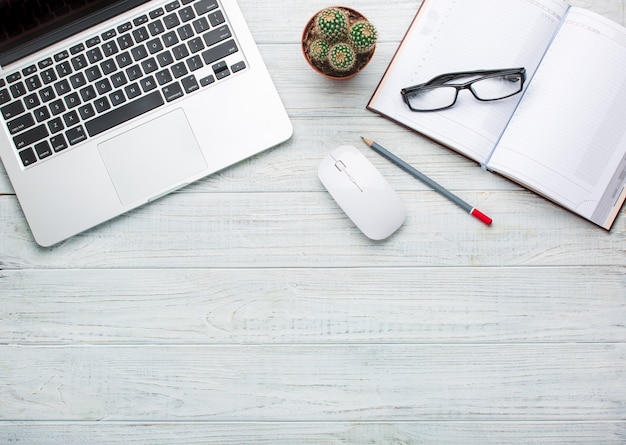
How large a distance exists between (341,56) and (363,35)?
4 centimetres

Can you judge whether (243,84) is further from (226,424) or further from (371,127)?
(226,424)

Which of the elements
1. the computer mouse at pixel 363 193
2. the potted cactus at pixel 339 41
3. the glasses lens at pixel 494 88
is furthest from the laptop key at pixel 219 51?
the glasses lens at pixel 494 88

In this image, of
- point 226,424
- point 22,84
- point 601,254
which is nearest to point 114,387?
point 226,424

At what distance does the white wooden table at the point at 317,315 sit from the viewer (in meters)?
0.82

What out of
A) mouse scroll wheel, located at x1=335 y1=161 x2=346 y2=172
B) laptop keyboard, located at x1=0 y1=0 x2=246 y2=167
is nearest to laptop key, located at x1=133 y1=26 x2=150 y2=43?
laptop keyboard, located at x1=0 y1=0 x2=246 y2=167

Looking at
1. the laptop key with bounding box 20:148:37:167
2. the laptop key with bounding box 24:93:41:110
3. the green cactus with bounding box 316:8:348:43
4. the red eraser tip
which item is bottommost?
the laptop key with bounding box 20:148:37:167

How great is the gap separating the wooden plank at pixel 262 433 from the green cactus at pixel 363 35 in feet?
1.77

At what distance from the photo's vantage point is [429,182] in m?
0.83

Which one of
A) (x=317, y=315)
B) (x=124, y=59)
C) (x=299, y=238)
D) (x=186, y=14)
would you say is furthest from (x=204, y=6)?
(x=317, y=315)

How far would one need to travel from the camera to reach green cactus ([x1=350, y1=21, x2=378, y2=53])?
29.0 inches

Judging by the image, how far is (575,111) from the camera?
0.80m

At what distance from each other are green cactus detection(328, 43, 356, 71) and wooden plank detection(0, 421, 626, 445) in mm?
512

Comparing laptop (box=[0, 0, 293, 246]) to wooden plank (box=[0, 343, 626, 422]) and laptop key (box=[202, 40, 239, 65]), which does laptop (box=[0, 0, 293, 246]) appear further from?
wooden plank (box=[0, 343, 626, 422])

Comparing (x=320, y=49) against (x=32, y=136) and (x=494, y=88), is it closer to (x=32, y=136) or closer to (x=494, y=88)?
(x=494, y=88)
